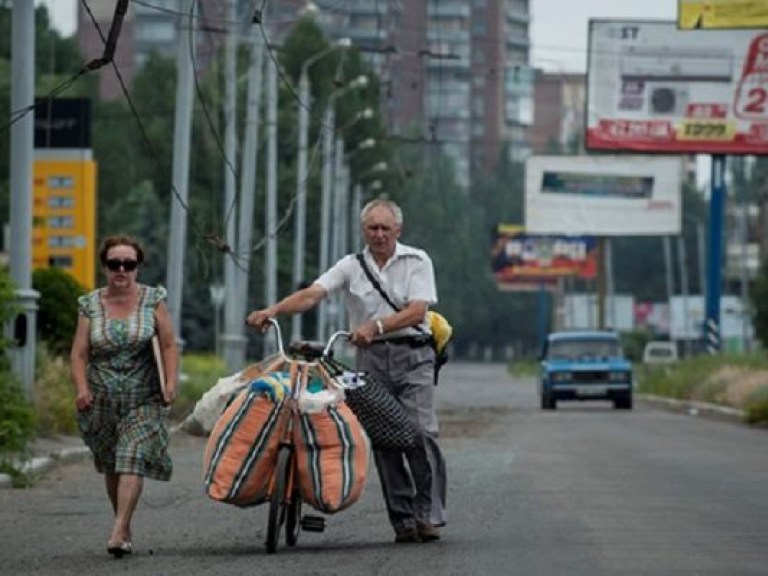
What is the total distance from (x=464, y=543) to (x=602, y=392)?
3657 cm

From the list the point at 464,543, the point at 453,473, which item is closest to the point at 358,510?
the point at 464,543

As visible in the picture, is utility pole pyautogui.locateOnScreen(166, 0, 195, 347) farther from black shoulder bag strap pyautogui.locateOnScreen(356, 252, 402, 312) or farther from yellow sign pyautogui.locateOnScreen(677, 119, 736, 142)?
black shoulder bag strap pyautogui.locateOnScreen(356, 252, 402, 312)

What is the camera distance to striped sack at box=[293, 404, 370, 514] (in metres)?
14.0

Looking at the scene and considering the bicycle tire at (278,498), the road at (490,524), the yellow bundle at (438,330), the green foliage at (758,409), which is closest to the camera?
the road at (490,524)

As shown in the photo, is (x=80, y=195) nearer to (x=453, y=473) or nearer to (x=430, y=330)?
(x=453, y=473)

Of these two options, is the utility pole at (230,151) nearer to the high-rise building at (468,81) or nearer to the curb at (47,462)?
the curb at (47,462)

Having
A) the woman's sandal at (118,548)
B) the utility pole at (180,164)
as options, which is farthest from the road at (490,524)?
the utility pole at (180,164)

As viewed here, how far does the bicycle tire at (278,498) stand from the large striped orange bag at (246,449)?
0.08 m

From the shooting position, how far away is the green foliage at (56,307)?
34.3m

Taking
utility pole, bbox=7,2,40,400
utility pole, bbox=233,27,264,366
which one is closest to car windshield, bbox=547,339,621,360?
utility pole, bbox=233,27,264,366

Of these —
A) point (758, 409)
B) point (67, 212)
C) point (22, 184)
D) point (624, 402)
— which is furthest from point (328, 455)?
point (624, 402)

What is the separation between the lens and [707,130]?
55.8 metres

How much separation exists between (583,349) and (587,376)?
1060 mm

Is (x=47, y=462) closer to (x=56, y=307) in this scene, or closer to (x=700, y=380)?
(x=56, y=307)
